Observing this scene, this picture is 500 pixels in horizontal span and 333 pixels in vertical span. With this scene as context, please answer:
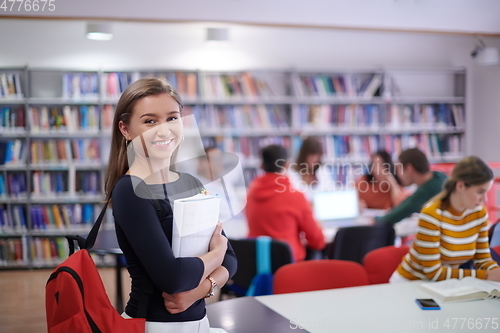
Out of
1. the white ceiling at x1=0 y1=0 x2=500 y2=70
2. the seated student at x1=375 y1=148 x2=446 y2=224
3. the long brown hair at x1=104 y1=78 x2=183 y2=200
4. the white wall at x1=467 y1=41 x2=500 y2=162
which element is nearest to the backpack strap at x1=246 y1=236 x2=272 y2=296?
the seated student at x1=375 y1=148 x2=446 y2=224

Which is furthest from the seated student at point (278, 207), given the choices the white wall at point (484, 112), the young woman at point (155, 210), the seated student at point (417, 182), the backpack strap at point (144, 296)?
the white wall at point (484, 112)

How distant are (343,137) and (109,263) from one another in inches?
115

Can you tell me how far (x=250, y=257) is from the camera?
266cm

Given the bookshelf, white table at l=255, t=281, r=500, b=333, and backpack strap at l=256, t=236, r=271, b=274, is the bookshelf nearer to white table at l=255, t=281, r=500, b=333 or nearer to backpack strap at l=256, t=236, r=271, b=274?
backpack strap at l=256, t=236, r=271, b=274

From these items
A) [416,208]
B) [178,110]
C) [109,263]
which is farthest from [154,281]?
[109,263]

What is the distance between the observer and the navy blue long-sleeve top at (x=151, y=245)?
1.11m

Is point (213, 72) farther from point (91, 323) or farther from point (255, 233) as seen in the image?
point (91, 323)

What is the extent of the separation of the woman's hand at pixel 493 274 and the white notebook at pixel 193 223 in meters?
1.36

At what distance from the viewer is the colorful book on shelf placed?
1.81 metres

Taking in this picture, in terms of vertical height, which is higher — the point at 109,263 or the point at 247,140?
the point at 247,140

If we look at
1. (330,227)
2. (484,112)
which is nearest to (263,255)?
(330,227)

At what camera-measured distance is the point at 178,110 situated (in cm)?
126

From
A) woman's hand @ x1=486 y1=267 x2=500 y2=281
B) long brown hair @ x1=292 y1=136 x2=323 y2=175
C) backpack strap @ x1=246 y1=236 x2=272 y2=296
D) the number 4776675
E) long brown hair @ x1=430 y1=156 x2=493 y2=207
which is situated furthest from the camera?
long brown hair @ x1=292 y1=136 x2=323 y2=175

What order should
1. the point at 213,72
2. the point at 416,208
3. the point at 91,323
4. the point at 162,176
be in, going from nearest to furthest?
1. the point at 91,323
2. the point at 162,176
3. the point at 416,208
4. the point at 213,72
